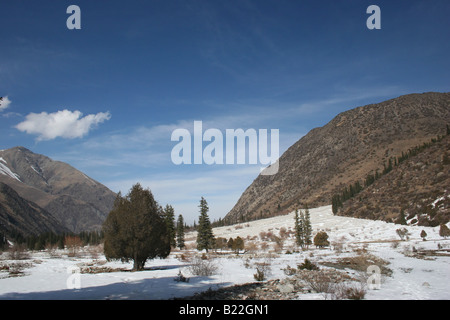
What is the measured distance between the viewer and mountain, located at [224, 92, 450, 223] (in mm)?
115812

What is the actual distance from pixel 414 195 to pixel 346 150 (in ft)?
306

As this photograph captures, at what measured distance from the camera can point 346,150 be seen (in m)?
143

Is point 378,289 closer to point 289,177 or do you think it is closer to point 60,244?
point 60,244

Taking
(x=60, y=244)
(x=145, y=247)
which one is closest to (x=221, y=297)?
(x=145, y=247)

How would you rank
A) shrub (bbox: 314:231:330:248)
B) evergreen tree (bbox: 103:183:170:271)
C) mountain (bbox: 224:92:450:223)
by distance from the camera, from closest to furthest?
evergreen tree (bbox: 103:183:170:271)
shrub (bbox: 314:231:330:248)
mountain (bbox: 224:92:450:223)

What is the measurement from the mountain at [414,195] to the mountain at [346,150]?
128ft

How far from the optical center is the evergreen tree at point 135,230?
1858 centimetres

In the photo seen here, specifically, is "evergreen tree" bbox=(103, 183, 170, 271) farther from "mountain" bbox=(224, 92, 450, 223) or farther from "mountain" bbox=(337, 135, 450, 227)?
"mountain" bbox=(224, 92, 450, 223)

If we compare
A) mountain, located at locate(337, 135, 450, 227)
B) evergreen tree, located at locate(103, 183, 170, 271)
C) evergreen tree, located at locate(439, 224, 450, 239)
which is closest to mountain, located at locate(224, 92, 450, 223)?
mountain, located at locate(337, 135, 450, 227)

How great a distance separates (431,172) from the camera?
184 ft

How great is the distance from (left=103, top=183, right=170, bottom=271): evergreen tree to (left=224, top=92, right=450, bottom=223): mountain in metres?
97.2

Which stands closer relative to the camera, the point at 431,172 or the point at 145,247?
the point at 145,247
